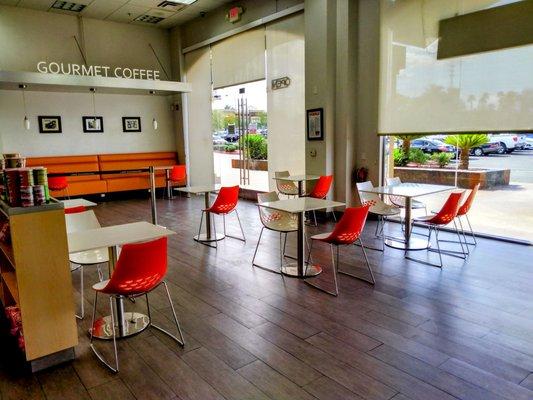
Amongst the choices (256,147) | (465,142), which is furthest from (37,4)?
(465,142)

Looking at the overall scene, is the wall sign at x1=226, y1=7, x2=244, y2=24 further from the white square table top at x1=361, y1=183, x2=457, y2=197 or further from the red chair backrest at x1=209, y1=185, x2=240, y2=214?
the white square table top at x1=361, y1=183, x2=457, y2=197

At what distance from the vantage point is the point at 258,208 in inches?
250

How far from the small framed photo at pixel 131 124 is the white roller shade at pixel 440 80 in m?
6.96

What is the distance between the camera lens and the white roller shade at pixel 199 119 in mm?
10484

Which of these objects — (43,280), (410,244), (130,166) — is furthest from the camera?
(130,166)

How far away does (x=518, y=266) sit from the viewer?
182 inches

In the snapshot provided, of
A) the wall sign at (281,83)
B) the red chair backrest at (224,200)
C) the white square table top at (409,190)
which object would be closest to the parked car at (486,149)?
the white square table top at (409,190)

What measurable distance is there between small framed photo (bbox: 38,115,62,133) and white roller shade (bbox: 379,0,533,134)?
25.2 feet

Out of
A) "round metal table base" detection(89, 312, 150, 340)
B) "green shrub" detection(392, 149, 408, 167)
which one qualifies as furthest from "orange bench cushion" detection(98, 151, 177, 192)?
"round metal table base" detection(89, 312, 150, 340)

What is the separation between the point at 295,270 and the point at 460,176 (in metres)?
3.52

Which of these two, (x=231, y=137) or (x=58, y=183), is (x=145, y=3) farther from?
(x=58, y=183)

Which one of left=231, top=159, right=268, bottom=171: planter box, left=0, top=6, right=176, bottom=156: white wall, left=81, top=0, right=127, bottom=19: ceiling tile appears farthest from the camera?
left=231, top=159, right=268, bottom=171: planter box

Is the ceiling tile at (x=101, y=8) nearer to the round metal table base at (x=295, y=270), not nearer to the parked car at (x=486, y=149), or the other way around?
the round metal table base at (x=295, y=270)

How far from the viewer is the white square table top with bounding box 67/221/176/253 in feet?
9.37
